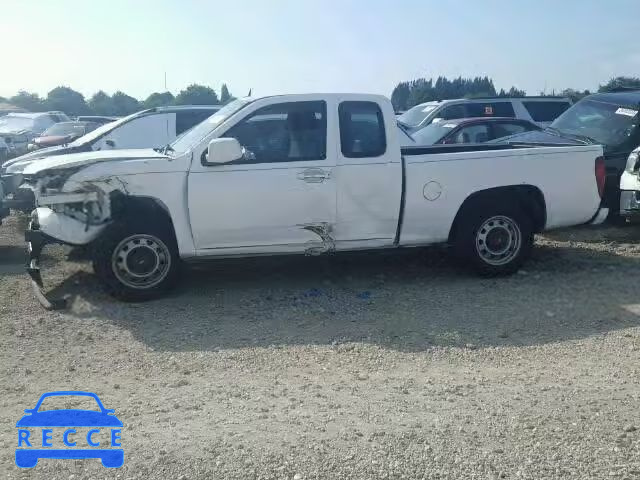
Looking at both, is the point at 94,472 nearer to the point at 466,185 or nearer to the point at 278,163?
the point at 278,163

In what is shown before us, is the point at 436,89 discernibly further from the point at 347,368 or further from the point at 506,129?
the point at 347,368

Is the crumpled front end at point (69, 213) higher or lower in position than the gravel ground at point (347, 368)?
higher

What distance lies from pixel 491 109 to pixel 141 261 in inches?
453

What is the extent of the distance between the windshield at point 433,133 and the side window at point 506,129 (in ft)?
2.61

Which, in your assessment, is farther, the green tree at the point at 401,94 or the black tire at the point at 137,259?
the green tree at the point at 401,94

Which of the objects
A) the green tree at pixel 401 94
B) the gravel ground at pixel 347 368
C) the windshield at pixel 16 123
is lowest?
the gravel ground at pixel 347 368

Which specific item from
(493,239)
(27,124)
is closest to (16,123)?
(27,124)

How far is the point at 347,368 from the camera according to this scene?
4941 millimetres

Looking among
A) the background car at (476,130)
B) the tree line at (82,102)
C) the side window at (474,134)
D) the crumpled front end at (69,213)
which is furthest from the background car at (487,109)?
the tree line at (82,102)

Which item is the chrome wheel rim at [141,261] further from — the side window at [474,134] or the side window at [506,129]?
the side window at [506,129]

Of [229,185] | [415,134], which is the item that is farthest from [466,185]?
[415,134]

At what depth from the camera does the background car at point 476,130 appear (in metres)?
12.3

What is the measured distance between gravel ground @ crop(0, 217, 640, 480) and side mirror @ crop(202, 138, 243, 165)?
138 centimetres

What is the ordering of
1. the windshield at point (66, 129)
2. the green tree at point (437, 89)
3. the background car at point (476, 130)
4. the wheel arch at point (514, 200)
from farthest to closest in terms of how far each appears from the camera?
the green tree at point (437, 89) < the windshield at point (66, 129) < the background car at point (476, 130) < the wheel arch at point (514, 200)
